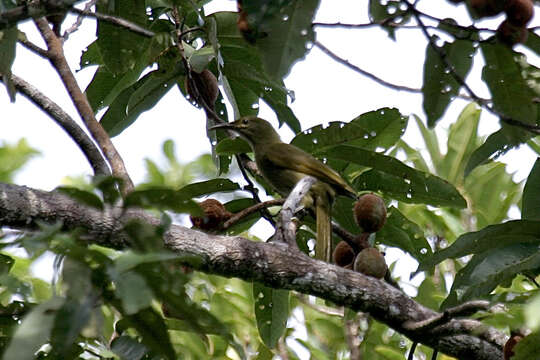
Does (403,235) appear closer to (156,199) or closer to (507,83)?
(507,83)

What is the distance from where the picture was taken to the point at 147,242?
1.89m

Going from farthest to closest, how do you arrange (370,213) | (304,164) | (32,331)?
(304,164) → (370,213) → (32,331)

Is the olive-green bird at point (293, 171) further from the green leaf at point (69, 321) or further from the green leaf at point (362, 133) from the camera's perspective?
the green leaf at point (69, 321)

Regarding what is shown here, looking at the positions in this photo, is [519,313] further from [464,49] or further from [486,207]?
[486,207]

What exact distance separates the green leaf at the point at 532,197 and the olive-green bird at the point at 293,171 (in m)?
0.90

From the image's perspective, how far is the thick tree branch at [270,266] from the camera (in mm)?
2766

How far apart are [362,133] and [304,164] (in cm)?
136

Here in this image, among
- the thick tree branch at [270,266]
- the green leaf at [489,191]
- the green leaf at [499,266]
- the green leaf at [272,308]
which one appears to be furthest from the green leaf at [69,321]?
the green leaf at [489,191]

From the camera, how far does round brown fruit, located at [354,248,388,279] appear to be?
138 inches

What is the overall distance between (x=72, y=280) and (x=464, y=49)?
1643 millimetres

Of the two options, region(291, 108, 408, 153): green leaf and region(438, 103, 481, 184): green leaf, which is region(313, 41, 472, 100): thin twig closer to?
region(291, 108, 408, 153): green leaf

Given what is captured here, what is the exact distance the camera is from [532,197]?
3.48m

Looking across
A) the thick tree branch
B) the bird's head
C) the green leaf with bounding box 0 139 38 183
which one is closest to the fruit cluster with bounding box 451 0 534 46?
the thick tree branch

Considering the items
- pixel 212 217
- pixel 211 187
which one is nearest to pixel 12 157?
pixel 211 187
